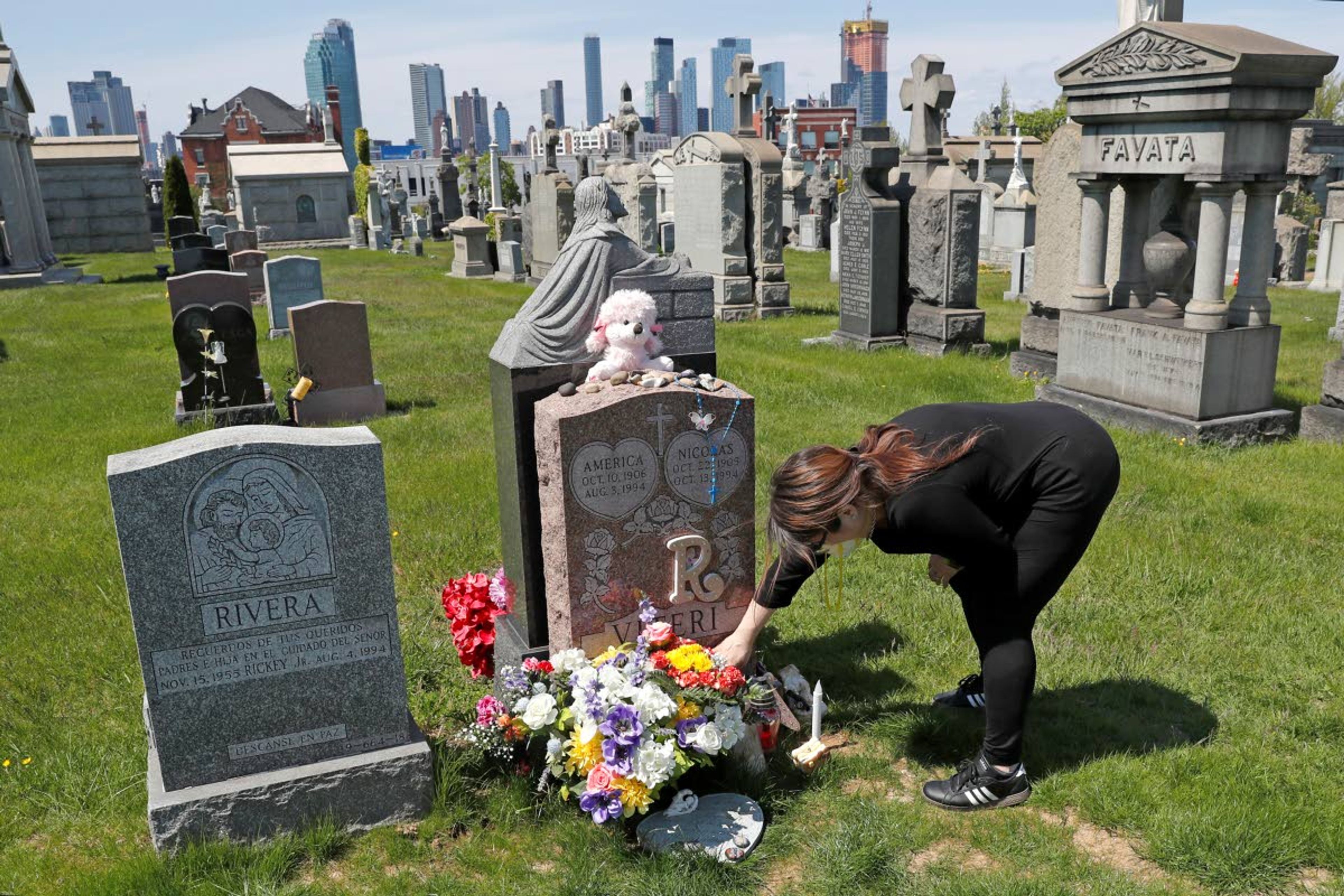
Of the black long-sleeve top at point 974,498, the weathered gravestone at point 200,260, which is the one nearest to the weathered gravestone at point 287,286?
the weathered gravestone at point 200,260

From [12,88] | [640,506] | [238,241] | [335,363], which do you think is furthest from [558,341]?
[12,88]

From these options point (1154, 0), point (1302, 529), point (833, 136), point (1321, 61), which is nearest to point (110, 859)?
point (1302, 529)

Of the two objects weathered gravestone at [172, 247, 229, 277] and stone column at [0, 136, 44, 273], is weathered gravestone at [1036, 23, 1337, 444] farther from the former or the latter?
stone column at [0, 136, 44, 273]

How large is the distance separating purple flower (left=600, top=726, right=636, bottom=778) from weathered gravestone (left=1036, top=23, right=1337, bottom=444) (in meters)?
5.77

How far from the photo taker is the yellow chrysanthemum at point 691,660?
3676 mm

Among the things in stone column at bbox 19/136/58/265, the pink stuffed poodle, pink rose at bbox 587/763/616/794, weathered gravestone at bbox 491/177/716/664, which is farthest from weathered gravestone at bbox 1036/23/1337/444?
stone column at bbox 19/136/58/265

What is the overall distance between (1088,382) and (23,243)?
2365 centimetres

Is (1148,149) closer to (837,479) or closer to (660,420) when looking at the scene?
(660,420)

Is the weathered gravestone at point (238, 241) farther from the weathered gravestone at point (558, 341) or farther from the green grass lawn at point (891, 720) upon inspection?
the weathered gravestone at point (558, 341)

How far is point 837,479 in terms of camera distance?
10.4 feet

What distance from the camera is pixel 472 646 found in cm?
462

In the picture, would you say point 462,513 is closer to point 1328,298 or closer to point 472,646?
point 472,646

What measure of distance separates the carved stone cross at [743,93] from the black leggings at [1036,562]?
1381 cm

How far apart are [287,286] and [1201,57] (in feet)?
36.9
